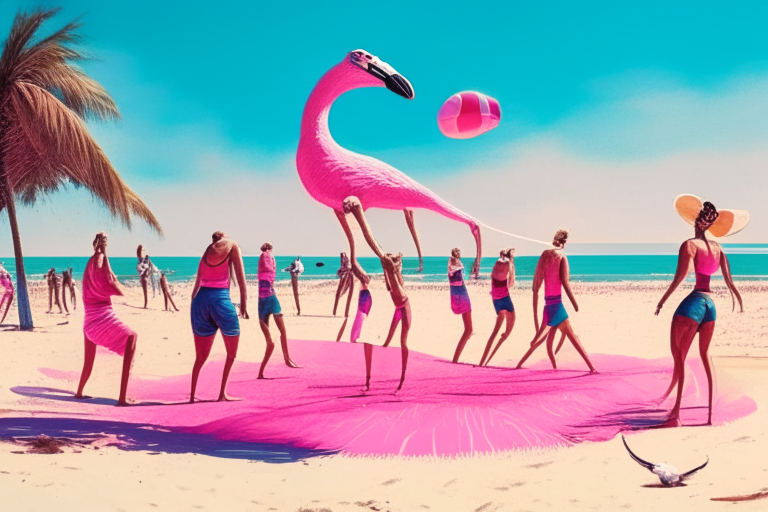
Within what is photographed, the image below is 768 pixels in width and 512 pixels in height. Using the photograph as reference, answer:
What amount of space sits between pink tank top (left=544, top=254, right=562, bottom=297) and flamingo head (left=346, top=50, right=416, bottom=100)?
2.30 m

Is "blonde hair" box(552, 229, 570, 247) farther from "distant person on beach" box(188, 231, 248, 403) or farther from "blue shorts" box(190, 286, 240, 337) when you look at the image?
"blue shorts" box(190, 286, 240, 337)

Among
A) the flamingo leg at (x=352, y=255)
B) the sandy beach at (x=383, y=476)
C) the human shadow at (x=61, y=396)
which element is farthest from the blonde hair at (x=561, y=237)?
the human shadow at (x=61, y=396)

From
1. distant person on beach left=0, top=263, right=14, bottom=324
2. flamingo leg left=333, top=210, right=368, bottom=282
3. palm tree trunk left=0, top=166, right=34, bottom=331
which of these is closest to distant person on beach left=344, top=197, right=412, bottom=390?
flamingo leg left=333, top=210, right=368, bottom=282

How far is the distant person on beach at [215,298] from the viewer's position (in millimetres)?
5711

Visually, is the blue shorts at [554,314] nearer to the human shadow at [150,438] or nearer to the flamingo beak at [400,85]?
the flamingo beak at [400,85]

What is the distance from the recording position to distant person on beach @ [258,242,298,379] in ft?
23.3

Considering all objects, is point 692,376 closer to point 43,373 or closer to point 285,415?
point 285,415

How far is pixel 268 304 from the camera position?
720 cm

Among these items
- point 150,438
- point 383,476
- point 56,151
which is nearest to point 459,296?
point 383,476

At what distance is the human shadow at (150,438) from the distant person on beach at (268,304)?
2018 millimetres

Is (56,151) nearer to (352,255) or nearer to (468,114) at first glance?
(352,255)

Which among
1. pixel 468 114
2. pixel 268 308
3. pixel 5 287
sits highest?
pixel 468 114

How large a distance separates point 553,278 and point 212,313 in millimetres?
3548

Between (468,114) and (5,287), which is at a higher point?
(468,114)
